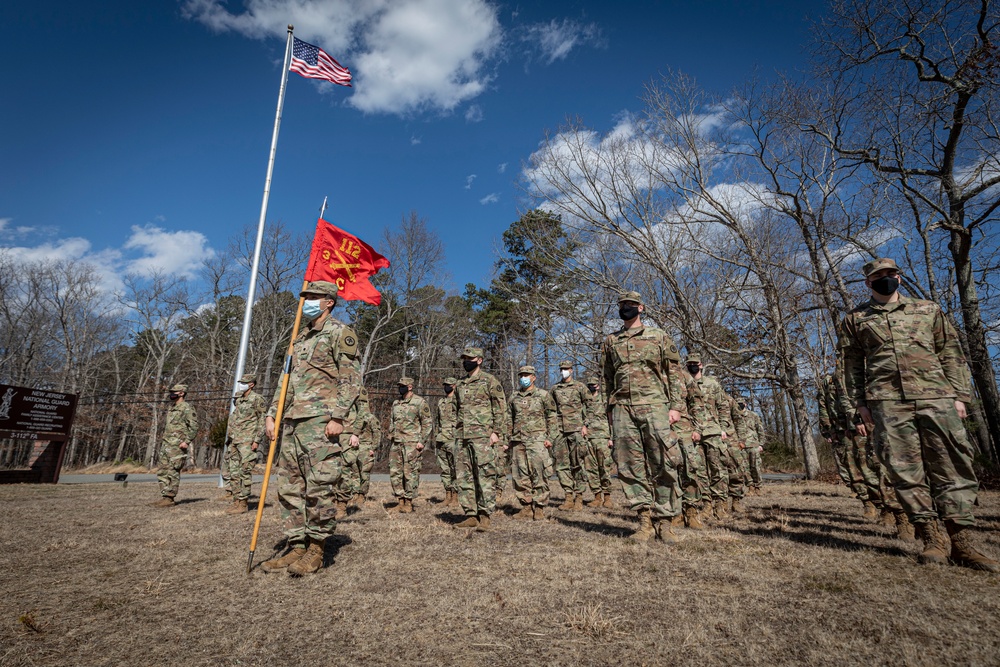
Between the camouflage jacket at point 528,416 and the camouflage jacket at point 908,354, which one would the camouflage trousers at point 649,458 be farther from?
the camouflage jacket at point 528,416

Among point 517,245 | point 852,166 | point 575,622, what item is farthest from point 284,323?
point 575,622

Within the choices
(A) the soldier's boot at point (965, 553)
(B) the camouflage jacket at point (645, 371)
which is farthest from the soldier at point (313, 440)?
(A) the soldier's boot at point (965, 553)

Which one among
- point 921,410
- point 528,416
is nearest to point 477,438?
point 528,416

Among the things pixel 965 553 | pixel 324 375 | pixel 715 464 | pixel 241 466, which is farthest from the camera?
pixel 241 466

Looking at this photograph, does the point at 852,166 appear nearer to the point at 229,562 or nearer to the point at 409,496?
the point at 409,496

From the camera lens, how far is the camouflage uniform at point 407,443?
8.84m

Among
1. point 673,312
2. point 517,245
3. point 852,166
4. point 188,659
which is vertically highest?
point 517,245

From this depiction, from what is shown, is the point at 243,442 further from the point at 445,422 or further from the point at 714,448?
the point at 714,448

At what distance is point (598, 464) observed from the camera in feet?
31.8

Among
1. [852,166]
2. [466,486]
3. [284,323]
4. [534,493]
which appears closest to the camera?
[466,486]

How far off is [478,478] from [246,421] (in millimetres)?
5187

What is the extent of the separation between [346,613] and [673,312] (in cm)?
1624

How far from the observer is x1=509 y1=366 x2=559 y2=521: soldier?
7371 millimetres

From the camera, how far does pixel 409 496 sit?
28.7 ft
